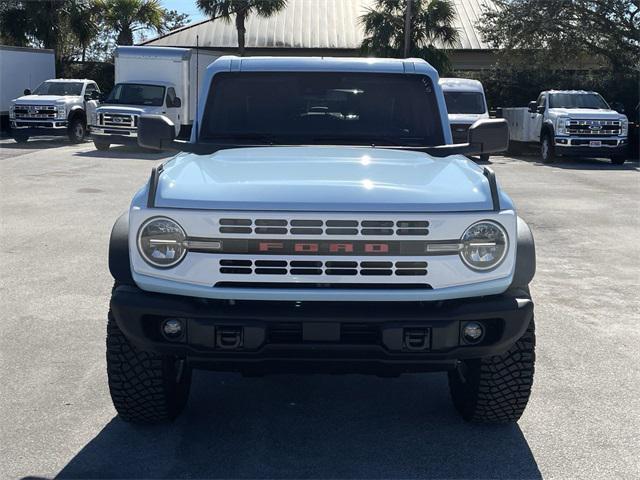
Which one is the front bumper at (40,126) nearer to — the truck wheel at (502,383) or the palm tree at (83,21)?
the palm tree at (83,21)

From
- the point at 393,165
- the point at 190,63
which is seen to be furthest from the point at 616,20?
the point at 393,165

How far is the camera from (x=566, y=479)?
3943 mm

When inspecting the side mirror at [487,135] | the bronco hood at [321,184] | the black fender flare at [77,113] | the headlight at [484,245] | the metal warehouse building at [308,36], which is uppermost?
the metal warehouse building at [308,36]

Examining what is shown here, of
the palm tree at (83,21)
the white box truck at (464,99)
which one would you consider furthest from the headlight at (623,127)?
the palm tree at (83,21)

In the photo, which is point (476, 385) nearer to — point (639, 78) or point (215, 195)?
point (215, 195)

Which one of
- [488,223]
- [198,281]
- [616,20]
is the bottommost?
[198,281]

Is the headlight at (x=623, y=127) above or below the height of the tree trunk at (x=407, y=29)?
→ below

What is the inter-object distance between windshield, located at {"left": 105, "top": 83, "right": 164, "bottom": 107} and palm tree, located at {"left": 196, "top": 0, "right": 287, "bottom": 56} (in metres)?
13.1

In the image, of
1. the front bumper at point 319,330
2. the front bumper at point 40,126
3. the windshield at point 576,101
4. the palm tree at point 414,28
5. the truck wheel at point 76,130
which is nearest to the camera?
the front bumper at point 319,330

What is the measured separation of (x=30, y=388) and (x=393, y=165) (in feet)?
7.75

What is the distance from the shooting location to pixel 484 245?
3.92 m

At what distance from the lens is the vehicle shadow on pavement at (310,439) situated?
13.1 feet

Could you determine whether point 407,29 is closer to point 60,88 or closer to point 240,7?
point 240,7

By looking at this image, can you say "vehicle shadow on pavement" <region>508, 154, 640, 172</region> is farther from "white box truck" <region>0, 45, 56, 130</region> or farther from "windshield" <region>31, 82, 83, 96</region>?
"white box truck" <region>0, 45, 56, 130</region>
